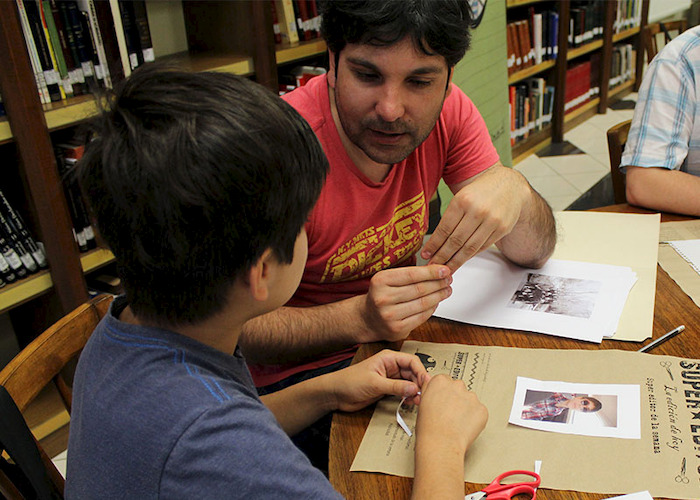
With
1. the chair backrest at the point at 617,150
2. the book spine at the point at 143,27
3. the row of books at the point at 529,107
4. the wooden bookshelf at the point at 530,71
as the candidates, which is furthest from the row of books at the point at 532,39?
the book spine at the point at 143,27

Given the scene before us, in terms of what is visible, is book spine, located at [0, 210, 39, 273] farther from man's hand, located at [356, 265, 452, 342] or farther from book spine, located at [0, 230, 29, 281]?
man's hand, located at [356, 265, 452, 342]

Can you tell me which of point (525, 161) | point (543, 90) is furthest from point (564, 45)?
point (525, 161)

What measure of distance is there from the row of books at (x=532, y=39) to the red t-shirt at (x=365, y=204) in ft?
8.34

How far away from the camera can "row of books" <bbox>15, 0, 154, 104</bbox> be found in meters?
1.59

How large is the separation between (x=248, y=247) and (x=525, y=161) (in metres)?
3.67

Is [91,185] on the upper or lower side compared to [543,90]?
upper

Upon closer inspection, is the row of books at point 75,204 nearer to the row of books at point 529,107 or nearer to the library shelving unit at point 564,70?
the library shelving unit at point 564,70

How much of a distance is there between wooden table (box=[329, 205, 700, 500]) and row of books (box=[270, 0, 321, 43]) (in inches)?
63.1

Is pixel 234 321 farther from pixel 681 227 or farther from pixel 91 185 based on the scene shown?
pixel 681 227

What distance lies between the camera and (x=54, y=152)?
170 centimetres

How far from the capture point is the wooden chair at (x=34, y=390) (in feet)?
2.54

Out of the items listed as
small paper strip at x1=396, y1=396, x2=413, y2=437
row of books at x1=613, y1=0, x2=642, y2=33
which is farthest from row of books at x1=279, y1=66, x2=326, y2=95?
row of books at x1=613, y1=0, x2=642, y2=33

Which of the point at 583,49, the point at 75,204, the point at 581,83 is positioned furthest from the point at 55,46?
the point at 581,83

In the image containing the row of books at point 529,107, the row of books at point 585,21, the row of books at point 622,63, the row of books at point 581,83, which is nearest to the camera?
the row of books at point 529,107
